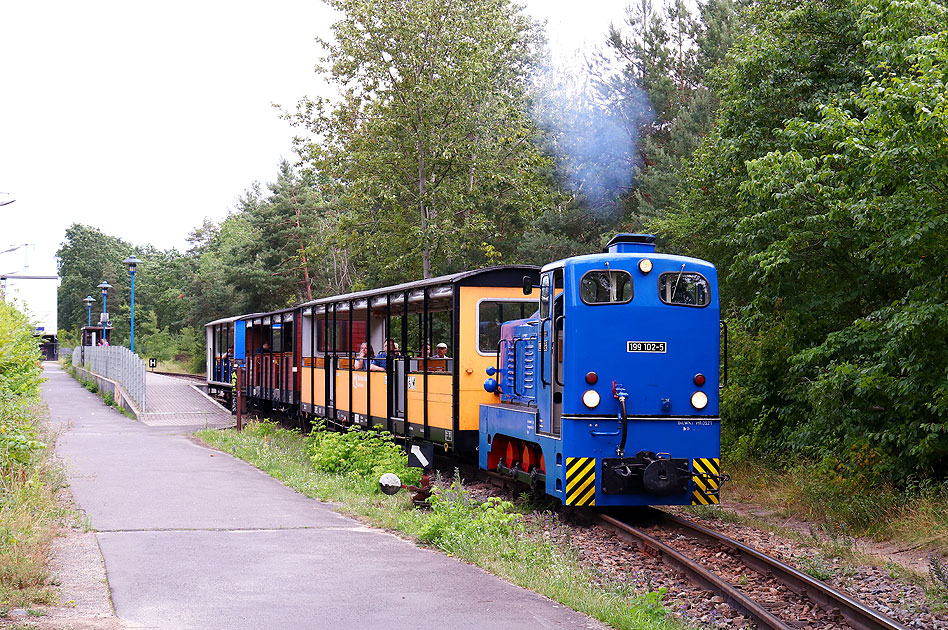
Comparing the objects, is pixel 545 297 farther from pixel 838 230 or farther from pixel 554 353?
pixel 838 230

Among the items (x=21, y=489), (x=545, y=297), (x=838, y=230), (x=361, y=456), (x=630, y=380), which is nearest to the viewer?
(x=21, y=489)

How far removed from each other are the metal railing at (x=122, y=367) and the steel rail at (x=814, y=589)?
74.5ft

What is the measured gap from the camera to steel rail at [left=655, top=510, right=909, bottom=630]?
22.8 feet

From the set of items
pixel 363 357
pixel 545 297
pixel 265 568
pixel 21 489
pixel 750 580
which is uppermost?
pixel 545 297

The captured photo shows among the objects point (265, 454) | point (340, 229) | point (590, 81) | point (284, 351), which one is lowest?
point (265, 454)

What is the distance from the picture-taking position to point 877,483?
1217 centimetres

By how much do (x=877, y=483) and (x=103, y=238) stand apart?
129 meters

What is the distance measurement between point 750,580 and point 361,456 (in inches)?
300

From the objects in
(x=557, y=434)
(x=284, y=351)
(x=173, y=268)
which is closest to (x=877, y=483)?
(x=557, y=434)

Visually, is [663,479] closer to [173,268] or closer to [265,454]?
[265,454]

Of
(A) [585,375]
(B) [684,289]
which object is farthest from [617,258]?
(A) [585,375]

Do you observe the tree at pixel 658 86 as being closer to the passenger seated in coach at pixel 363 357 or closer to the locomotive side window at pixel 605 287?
the passenger seated in coach at pixel 363 357

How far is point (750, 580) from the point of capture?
8.77m

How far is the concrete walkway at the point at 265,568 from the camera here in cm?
664
